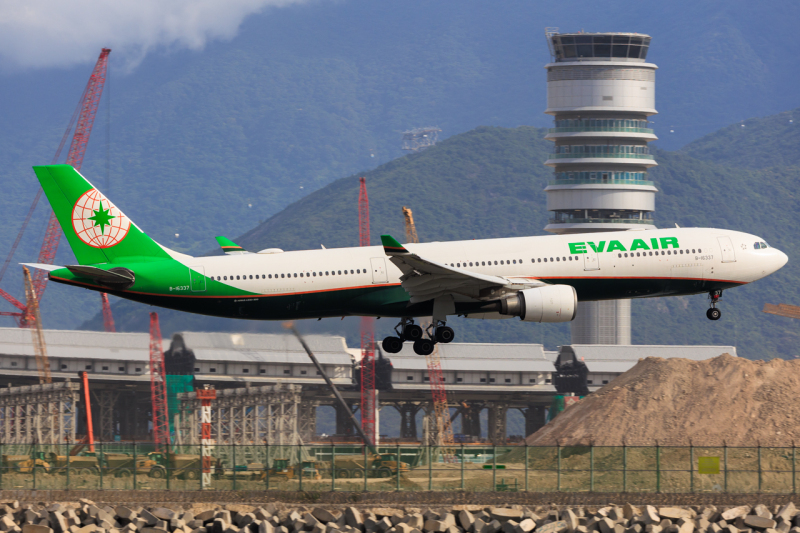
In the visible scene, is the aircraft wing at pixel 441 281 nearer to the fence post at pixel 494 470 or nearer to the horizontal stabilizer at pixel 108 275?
the fence post at pixel 494 470

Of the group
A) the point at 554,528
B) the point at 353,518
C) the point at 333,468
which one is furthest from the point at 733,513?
the point at 333,468

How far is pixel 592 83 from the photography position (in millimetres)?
191000

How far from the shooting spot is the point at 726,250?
208 feet

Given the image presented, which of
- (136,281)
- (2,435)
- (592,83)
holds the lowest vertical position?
(2,435)

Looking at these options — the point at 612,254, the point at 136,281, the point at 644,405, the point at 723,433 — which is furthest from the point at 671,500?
the point at 644,405

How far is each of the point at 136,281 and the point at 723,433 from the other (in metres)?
59.1

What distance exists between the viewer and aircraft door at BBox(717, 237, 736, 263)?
207 ft

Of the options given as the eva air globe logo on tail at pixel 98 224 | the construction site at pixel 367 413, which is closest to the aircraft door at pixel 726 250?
the construction site at pixel 367 413

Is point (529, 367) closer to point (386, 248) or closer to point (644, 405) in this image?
point (644, 405)

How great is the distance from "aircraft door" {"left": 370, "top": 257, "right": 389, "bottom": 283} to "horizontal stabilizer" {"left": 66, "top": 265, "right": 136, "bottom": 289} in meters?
12.6

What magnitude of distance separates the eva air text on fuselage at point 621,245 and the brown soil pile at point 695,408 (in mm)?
38839

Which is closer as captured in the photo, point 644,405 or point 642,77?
point 644,405

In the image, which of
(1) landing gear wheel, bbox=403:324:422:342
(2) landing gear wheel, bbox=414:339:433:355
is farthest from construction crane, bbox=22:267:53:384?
(2) landing gear wheel, bbox=414:339:433:355

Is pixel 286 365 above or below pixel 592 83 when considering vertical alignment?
below
